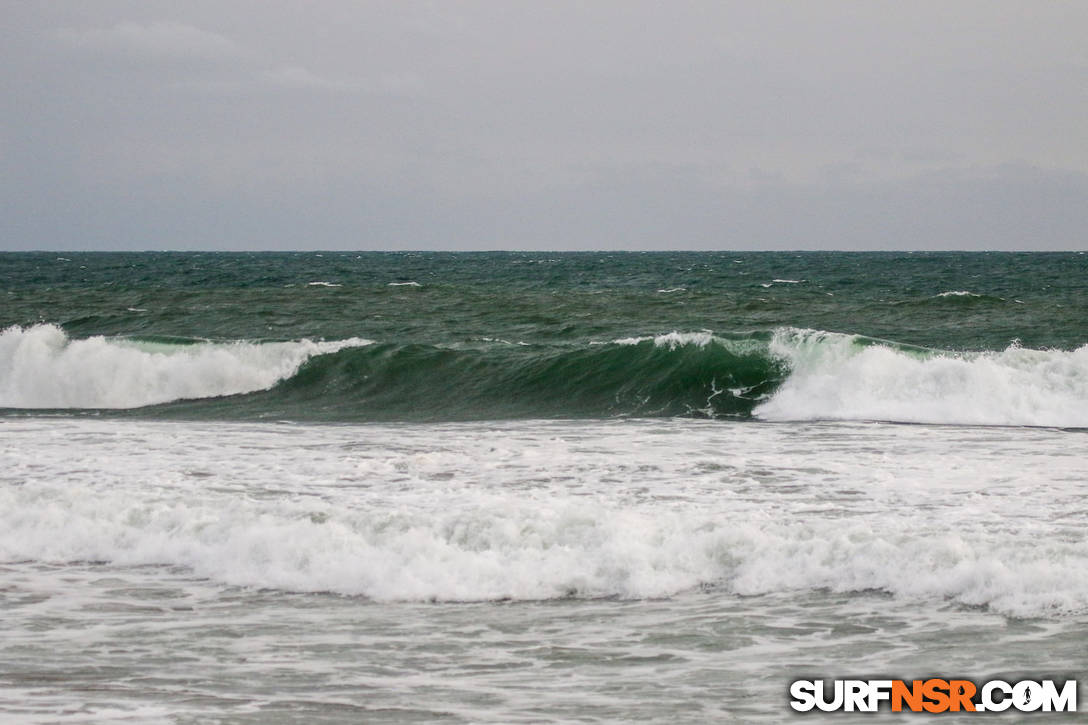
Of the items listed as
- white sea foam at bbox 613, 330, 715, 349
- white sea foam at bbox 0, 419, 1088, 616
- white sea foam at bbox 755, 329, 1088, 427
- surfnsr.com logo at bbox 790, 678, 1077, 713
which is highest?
white sea foam at bbox 613, 330, 715, 349

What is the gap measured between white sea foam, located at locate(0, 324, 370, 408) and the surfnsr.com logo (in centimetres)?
1599

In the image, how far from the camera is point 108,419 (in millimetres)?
16469

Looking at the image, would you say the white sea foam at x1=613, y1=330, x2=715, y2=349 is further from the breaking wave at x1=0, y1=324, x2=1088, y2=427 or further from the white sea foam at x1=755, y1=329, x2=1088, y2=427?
the white sea foam at x1=755, y1=329, x2=1088, y2=427

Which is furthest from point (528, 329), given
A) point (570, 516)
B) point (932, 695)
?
point (932, 695)

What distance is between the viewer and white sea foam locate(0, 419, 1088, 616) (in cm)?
740

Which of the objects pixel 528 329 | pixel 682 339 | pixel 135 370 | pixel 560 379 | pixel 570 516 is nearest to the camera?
pixel 570 516

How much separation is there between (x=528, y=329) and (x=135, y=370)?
29.9ft

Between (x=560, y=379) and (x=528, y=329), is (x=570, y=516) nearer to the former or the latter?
(x=560, y=379)

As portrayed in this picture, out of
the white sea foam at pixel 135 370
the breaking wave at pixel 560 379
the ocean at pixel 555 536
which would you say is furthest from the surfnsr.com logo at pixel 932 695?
the white sea foam at pixel 135 370

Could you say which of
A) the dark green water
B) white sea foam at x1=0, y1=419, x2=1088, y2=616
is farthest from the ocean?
the dark green water

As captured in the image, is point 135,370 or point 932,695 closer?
point 932,695

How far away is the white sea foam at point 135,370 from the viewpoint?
798 inches

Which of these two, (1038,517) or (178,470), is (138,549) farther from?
(1038,517)

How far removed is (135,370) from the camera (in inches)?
814
